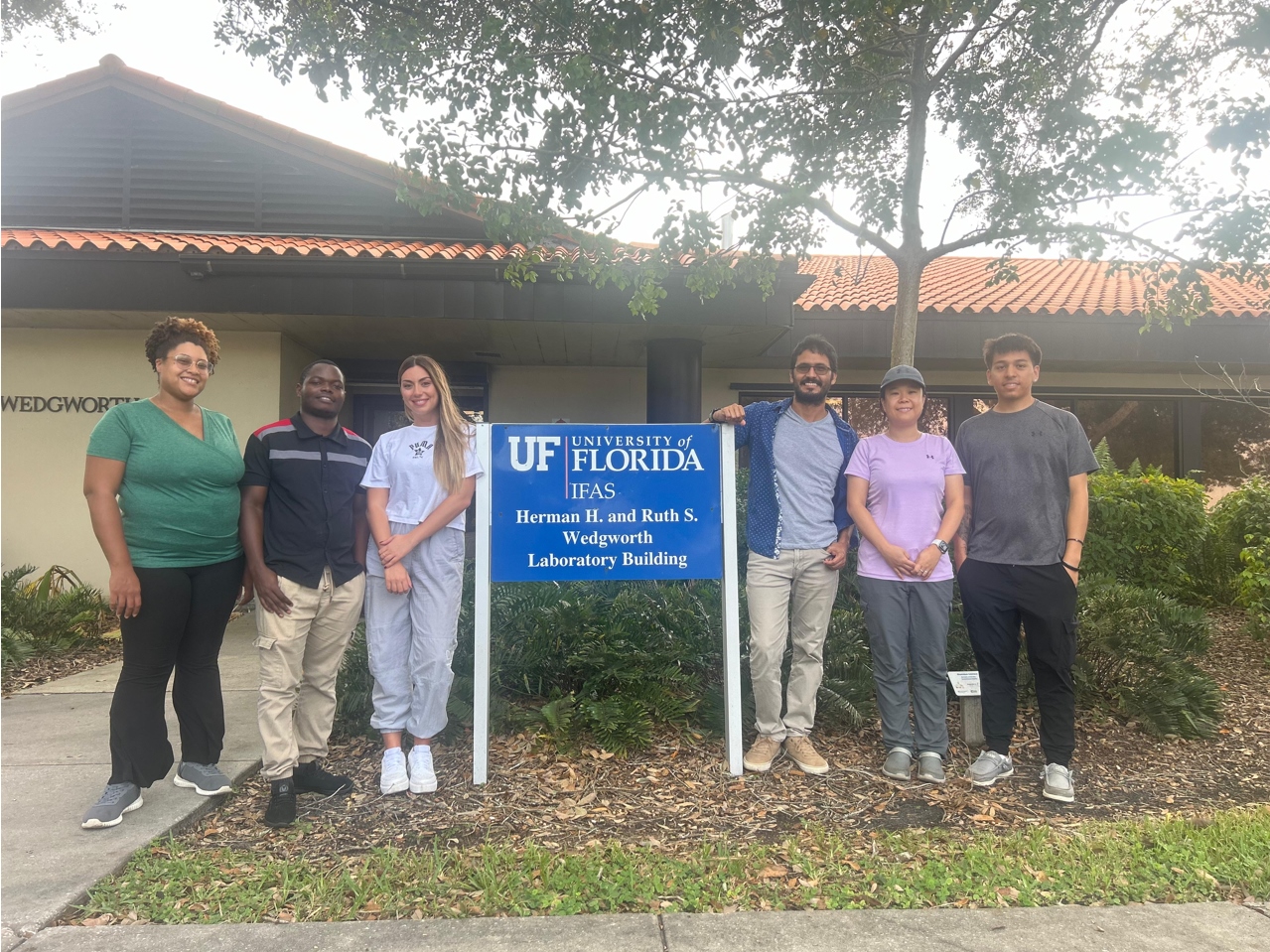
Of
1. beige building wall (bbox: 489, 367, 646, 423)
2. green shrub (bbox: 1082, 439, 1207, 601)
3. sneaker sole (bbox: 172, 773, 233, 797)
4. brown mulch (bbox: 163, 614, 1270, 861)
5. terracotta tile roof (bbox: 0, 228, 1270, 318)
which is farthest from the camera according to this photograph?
beige building wall (bbox: 489, 367, 646, 423)

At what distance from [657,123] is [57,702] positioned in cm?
513

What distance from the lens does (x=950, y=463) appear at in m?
3.64

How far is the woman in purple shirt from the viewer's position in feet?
11.8

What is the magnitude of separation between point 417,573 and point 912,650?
7.54ft

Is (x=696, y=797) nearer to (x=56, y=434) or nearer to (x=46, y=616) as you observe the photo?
(x=46, y=616)

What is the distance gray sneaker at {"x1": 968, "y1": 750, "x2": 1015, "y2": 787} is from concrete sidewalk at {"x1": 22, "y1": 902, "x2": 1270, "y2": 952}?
1078 mm

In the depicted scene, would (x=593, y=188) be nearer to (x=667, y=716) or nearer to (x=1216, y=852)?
(x=667, y=716)

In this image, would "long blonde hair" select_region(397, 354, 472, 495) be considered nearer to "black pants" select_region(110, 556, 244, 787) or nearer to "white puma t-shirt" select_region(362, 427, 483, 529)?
"white puma t-shirt" select_region(362, 427, 483, 529)

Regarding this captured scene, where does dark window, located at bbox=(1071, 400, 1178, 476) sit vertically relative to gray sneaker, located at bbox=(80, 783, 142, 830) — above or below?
above

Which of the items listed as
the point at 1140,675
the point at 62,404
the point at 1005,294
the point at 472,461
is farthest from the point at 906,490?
the point at 62,404

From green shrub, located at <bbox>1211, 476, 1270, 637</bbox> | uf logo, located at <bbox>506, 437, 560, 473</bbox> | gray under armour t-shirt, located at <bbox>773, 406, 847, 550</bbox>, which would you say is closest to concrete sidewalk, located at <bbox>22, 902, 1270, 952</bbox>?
gray under armour t-shirt, located at <bbox>773, 406, 847, 550</bbox>

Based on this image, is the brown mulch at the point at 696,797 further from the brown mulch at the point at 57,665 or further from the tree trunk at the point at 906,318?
the brown mulch at the point at 57,665

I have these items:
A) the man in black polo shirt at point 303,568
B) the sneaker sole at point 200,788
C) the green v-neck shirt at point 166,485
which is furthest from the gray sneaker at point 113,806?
the green v-neck shirt at point 166,485

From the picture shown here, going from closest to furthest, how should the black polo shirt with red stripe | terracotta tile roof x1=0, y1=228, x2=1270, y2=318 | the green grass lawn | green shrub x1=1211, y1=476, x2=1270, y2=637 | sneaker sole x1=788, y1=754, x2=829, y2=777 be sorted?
the green grass lawn
the black polo shirt with red stripe
sneaker sole x1=788, y1=754, x2=829, y2=777
green shrub x1=1211, y1=476, x2=1270, y2=637
terracotta tile roof x1=0, y1=228, x2=1270, y2=318
